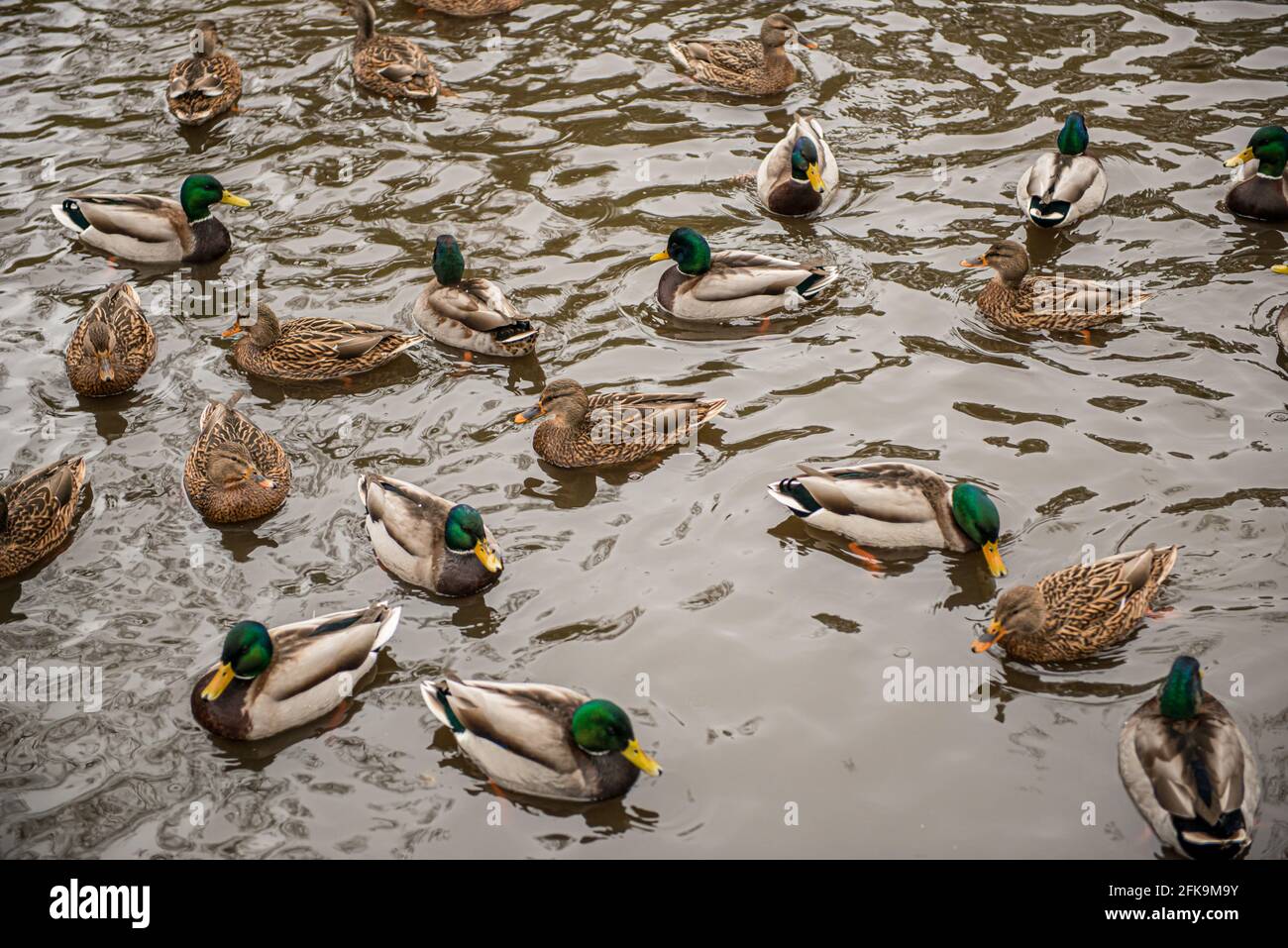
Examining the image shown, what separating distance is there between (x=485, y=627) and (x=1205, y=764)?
4266mm

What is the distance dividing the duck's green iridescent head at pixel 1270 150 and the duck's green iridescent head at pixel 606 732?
826cm

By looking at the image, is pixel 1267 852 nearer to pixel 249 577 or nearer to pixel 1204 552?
pixel 1204 552

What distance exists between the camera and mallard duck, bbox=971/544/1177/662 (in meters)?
7.15

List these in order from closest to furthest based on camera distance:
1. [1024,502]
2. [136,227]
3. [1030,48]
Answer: [1024,502]
[136,227]
[1030,48]

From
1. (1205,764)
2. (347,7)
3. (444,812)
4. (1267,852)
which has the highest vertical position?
(347,7)

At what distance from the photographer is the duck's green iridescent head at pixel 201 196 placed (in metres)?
11.1

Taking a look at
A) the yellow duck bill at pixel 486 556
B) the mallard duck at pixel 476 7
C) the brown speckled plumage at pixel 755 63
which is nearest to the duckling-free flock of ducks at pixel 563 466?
the yellow duck bill at pixel 486 556

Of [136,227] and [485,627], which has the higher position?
[136,227]

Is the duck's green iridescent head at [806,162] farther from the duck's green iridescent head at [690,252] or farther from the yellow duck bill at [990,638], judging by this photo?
the yellow duck bill at [990,638]

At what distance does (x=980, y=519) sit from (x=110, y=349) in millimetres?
6818

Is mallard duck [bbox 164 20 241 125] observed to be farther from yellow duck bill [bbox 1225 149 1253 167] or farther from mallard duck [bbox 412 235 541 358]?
yellow duck bill [bbox 1225 149 1253 167]

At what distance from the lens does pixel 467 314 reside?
9.95 meters
